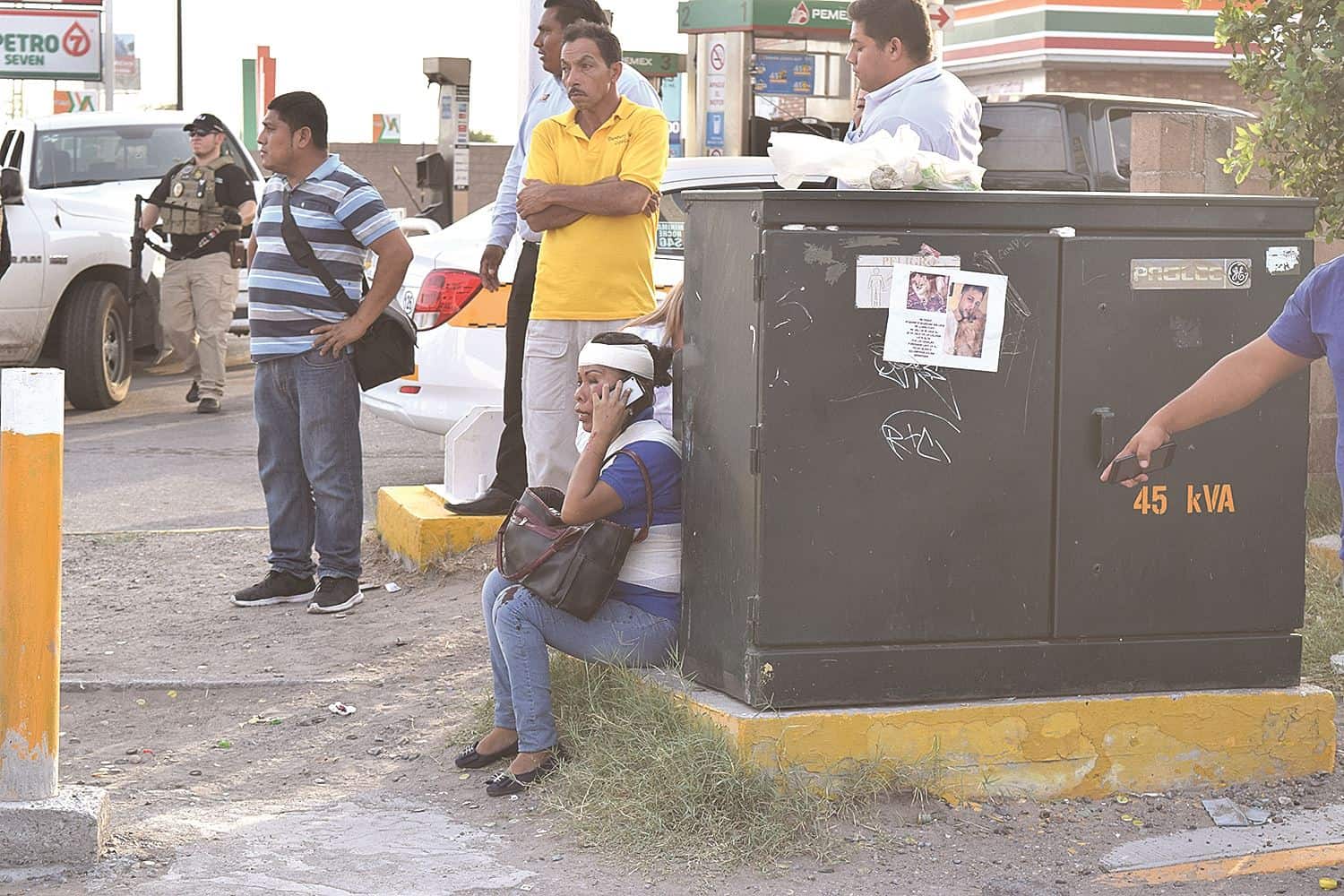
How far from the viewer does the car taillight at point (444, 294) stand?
27.1 feet

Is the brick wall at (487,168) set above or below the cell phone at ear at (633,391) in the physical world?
above

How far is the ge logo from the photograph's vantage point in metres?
4.52

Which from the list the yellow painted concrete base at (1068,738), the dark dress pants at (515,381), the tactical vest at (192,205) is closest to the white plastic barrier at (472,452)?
the dark dress pants at (515,381)

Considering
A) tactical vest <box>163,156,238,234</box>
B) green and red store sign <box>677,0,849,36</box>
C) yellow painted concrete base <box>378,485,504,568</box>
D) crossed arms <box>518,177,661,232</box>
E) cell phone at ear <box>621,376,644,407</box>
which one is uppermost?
green and red store sign <box>677,0,849,36</box>

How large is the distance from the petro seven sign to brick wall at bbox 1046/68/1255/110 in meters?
13.2

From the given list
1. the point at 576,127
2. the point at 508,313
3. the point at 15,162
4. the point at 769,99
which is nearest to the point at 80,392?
the point at 15,162

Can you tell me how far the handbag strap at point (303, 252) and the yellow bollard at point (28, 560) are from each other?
2.53 m

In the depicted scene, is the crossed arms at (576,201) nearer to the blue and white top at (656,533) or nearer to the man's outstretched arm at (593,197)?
the man's outstretched arm at (593,197)

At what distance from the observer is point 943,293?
430 centimetres

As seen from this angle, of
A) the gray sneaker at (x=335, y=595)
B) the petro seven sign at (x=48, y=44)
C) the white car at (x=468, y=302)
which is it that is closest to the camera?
the gray sneaker at (x=335, y=595)

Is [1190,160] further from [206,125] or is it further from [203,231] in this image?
[206,125]

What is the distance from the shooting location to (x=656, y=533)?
471 cm

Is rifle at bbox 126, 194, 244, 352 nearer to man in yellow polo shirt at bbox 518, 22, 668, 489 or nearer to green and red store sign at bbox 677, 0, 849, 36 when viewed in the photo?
man in yellow polo shirt at bbox 518, 22, 668, 489

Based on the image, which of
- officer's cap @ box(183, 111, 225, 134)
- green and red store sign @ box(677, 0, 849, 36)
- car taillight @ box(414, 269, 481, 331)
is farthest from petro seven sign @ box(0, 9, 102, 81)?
car taillight @ box(414, 269, 481, 331)
